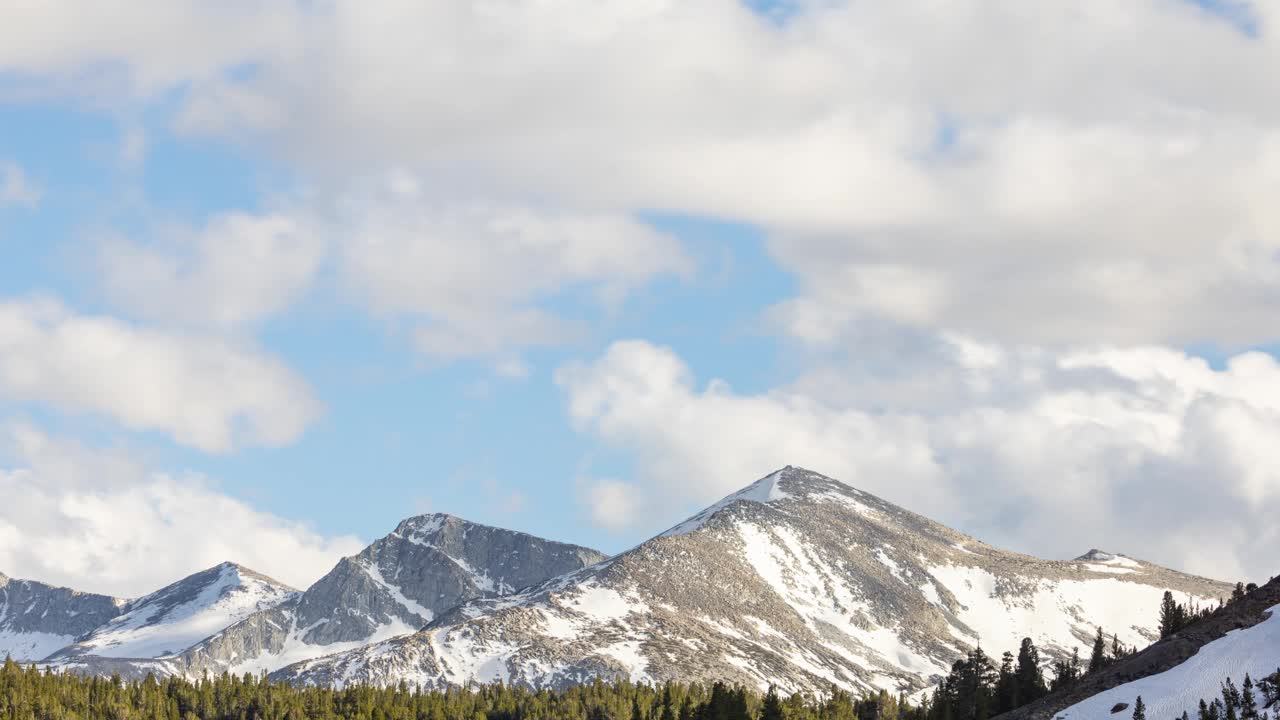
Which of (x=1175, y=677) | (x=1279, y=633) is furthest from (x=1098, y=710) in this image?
(x=1279, y=633)

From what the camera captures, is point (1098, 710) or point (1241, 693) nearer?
point (1241, 693)

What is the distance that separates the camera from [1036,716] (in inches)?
7815

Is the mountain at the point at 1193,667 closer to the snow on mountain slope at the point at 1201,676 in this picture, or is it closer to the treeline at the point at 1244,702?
the snow on mountain slope at the point at 1201,676

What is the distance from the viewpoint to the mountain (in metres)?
177

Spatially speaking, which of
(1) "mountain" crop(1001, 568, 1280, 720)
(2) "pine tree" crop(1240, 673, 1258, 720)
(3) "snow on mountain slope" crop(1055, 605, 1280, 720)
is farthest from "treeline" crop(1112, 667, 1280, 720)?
(3) "snow on mountain slope" crop(1055, 605, 1280, 720)

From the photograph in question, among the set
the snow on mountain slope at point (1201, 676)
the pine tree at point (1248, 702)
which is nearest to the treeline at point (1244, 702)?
the pine tree at point (1248, 702)

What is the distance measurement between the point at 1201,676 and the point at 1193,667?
3.41 m

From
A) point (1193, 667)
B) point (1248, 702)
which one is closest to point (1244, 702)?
point (1248, 702)

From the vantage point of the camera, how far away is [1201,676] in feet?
593

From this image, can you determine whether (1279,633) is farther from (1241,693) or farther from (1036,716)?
(1036,716)

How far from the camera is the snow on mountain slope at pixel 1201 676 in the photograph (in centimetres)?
17625

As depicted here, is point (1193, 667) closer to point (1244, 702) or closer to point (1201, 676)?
point (1201, 676)

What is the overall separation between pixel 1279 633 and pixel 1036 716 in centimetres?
3170

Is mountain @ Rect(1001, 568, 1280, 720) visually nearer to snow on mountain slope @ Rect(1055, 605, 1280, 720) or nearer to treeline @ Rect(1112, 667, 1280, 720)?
snow on mountain slope @ Rect(1055, 605, 1280, 720)
